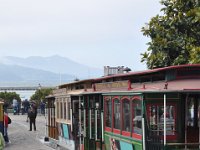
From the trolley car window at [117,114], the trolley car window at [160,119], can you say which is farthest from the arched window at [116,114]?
the trolley car window at [160,119]

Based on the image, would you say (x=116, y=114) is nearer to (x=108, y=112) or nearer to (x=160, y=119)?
(x=108, y=112)

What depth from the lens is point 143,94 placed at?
10688mm

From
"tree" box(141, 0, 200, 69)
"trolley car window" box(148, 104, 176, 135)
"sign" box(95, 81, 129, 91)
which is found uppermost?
"tree" box(141, 0, 200, 69)

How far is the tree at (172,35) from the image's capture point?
20.2 m

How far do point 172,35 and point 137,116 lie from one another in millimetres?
10257

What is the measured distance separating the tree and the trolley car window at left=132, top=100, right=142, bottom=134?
337 inches

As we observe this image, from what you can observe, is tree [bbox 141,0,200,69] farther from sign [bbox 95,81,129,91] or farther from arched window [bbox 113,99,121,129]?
arched window [bbox 113,99,121,129]

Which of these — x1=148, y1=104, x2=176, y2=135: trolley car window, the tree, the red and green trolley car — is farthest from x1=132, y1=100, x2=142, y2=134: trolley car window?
the tree

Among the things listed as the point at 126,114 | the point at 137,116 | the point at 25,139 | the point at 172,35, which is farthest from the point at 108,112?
the point at 25,139

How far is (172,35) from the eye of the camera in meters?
20.9

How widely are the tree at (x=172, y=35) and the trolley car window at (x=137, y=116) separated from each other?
8.56 m

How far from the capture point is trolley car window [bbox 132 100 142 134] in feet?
36.0

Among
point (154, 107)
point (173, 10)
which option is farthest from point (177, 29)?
point (154, 107)

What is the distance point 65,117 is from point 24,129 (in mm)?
15016
